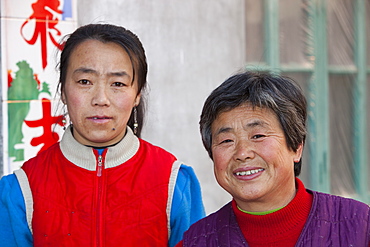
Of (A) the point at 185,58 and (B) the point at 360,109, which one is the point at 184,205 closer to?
(A) the point at 185,58

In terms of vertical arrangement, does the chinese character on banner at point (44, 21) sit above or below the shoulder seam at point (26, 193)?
above

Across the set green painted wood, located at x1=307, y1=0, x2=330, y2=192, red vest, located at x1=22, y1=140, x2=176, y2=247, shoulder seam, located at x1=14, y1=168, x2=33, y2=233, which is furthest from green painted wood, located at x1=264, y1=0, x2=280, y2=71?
shoulder seam, located at x1=14, y1=168, x2=33, y2=233

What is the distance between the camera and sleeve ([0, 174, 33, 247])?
1.88 metres

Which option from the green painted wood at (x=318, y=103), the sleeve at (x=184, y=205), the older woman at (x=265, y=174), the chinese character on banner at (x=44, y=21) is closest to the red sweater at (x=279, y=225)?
the older woman at (x=265, y=174)

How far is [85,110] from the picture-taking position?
1.92 m

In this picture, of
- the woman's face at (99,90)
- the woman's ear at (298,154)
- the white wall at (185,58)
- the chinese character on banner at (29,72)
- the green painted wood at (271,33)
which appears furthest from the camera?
the green painted wood at (271,33)

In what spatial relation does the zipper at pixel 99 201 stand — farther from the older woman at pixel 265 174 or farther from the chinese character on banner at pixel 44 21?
the chinese character on banner at pixel 44 21

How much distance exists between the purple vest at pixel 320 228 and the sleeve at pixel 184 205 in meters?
0.19

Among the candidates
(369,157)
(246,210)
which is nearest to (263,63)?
(369,157)

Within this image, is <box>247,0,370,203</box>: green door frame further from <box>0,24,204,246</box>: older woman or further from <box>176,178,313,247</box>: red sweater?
<box>176,178,313,247</box>: red sweater

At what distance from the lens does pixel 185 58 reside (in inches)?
137

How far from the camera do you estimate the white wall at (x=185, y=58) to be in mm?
3346

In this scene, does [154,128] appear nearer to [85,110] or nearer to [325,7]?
[85,110]

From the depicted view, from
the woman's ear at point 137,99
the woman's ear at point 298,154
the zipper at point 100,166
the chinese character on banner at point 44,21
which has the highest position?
the chinese character on banner at point 44,21
